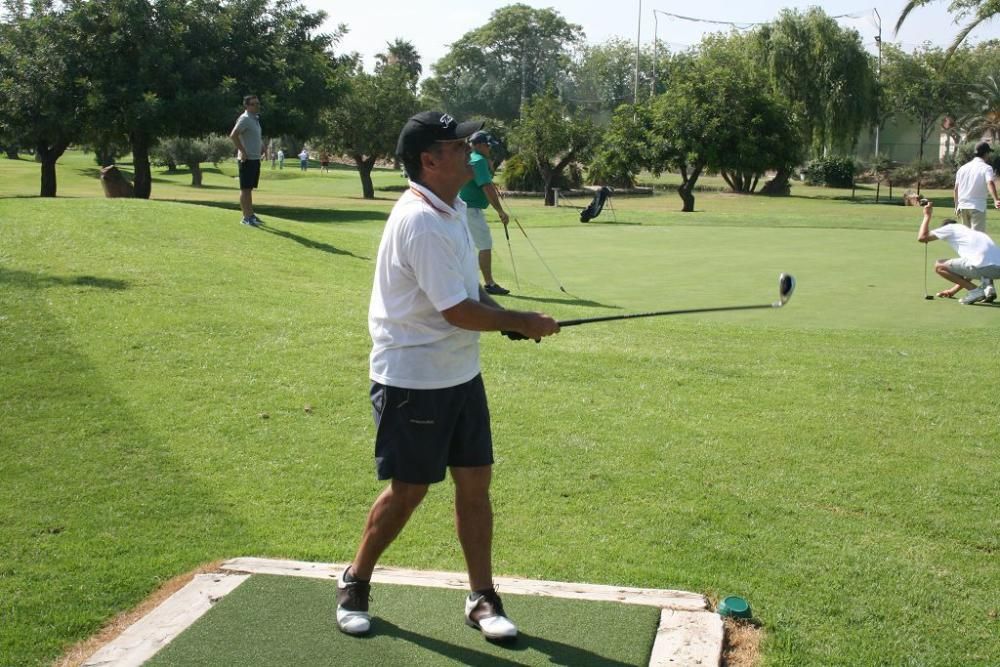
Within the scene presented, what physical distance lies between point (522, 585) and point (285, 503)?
1.65 meters

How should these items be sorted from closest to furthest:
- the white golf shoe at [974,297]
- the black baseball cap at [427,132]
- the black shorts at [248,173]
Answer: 1. the black baseball cap at [427,132]
2. the white golf shoe at [974,297]
3. the black shorts at [248,173]

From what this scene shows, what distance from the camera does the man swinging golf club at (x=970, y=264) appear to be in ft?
41.5

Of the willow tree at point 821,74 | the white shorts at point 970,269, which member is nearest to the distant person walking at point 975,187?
the white shorts at point 970,269

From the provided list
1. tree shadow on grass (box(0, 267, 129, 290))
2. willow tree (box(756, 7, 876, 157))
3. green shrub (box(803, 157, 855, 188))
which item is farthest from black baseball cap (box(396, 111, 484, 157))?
green shrub (box(803, 157, 855, 188))

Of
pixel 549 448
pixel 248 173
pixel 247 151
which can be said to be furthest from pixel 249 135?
pixel 549 448

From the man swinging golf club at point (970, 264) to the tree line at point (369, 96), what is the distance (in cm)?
1592

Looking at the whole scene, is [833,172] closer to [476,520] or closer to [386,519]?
[476,520]

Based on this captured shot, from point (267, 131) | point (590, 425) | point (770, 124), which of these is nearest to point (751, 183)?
point (770, 124)

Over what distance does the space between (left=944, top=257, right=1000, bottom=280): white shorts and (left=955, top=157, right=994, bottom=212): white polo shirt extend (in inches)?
125

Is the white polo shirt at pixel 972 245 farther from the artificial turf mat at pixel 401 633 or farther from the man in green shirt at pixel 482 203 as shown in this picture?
the artificial turf mat at pixel 401 633

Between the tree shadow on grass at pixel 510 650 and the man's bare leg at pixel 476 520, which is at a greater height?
the man's bare leg at pixel 476 520

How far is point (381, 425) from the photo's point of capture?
12.9ft

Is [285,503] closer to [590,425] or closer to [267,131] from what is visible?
[590,425]

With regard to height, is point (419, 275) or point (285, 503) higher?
point (419, 275)
